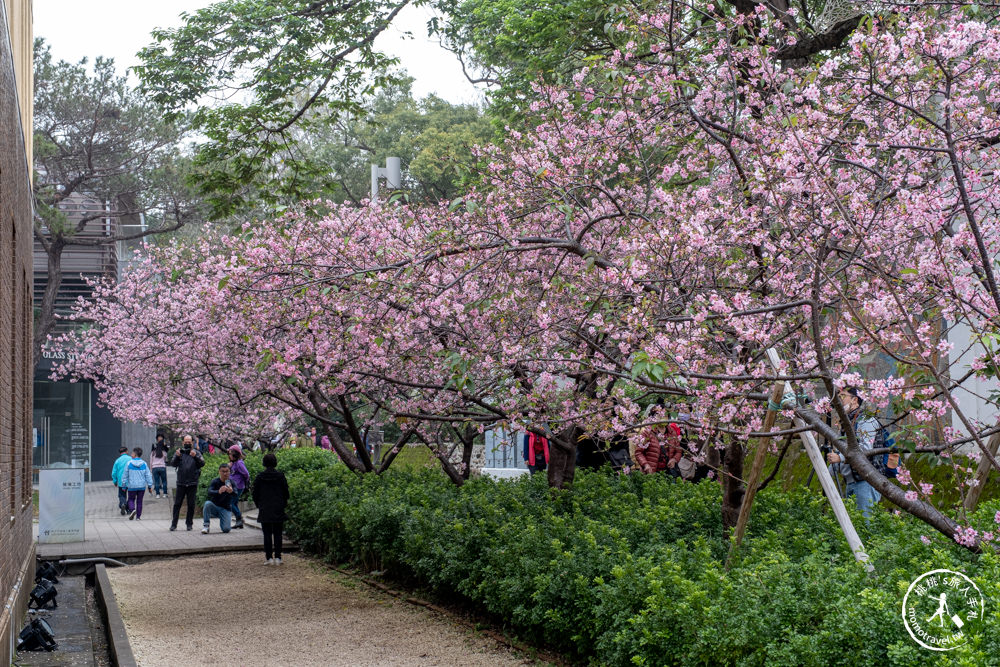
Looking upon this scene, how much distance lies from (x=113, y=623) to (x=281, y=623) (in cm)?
168

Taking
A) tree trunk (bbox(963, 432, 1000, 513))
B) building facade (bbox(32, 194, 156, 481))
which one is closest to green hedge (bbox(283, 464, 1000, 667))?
tree trunk (bbox(963, 432, 1000, 513))

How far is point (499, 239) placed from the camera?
26.7 feet

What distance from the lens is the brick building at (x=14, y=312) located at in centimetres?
784

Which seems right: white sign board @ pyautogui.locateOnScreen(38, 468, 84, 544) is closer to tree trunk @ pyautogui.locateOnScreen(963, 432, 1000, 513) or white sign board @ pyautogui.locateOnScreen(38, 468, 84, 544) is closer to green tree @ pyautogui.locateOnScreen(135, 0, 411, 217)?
green tree @ pyautogui.locateOnScreen(135, 0, 411, 217)

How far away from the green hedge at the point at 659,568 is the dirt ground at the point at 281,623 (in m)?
0.47

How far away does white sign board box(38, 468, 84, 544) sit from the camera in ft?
55.1

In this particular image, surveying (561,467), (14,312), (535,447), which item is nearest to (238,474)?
(535,447)

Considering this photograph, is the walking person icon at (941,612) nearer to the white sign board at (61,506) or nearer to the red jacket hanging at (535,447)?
the red jacket hanging at (535,447)

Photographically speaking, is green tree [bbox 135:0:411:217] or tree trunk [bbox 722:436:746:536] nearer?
tree trunk [bbox 722:436:746:536]

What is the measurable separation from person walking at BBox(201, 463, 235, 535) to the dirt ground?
425 centimetres

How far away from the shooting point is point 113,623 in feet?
33.7

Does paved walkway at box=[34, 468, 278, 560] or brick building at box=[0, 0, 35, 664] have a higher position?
brick building at box=[0, 0, 35, 664]

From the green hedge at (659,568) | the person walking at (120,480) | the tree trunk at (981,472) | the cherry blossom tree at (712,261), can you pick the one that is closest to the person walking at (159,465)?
the person walking at (120,480)

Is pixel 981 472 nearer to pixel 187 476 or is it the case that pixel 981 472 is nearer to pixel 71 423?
pixel 187 476
